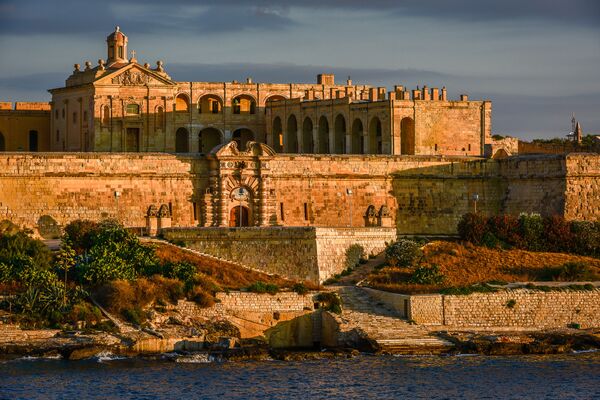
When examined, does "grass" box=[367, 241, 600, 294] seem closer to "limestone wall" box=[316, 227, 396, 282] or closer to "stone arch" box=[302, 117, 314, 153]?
"limestone wall" box=[316, 227, 396, 282]

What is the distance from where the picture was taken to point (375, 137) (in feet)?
282

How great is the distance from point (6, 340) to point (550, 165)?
2788cm

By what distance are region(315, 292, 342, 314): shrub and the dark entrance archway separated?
1033 cm

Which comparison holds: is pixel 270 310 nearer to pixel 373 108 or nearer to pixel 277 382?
pixel 277 382

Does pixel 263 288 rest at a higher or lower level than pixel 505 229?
lower

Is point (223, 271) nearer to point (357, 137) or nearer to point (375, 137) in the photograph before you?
point (375, 137)

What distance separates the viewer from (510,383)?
185 feet

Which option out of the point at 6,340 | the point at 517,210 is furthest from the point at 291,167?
the point at 6,340

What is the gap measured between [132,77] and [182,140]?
20.1 feet

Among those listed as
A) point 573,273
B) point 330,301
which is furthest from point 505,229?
point 330,301

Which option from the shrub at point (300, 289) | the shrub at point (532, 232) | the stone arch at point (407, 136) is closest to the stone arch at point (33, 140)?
the stone arch at point (407, 136)

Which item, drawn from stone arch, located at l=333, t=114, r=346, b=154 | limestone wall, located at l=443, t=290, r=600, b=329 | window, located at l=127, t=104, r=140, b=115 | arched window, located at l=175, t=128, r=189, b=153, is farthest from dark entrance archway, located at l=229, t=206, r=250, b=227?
arched window, located at l=175, t=128, r=189, b=153

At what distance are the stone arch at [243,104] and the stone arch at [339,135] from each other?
7.46 m

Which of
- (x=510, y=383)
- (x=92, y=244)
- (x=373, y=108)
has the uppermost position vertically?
(x=373, y=108)
